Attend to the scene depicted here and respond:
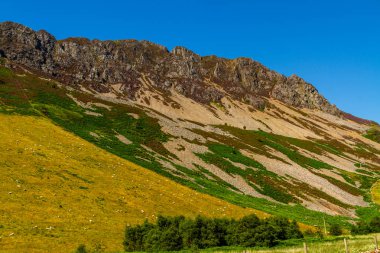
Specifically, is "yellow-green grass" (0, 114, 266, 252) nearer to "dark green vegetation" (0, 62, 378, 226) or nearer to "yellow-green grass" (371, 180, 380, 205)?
"dark green vegetation" (0, 62, 378, 226)

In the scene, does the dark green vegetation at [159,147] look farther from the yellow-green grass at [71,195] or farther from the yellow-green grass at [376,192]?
the yellow-green grass at [71,195]

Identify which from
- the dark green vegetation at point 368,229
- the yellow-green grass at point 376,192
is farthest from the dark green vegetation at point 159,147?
the dark green vegetation at point 368,229

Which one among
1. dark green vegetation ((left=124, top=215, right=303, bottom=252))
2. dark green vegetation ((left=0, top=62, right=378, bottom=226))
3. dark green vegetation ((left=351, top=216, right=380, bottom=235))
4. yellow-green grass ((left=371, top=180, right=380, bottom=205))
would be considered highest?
dark green vegetation ((left=0, top=62, right=378, bottom=226))

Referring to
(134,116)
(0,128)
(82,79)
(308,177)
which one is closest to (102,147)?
(0,128)

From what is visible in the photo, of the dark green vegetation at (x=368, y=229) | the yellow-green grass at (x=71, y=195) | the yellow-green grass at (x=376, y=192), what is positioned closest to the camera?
the yellow-green grass at (x=71, y=195)

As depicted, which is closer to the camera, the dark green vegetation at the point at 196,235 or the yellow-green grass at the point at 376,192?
the dark green vegetation at the point at 196,235

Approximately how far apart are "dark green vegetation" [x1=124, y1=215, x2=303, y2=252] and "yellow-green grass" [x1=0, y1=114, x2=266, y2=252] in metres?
3.01

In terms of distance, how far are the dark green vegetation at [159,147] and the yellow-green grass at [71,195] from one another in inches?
364

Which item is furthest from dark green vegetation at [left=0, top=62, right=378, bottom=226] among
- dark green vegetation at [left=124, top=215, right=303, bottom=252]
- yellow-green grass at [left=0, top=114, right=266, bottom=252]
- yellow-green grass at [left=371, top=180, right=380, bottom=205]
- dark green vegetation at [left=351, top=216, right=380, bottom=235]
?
dark green vegetation at [left=124, top=215, right=303, bottom=252]

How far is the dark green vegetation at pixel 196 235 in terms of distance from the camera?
→ 3741 centimetres

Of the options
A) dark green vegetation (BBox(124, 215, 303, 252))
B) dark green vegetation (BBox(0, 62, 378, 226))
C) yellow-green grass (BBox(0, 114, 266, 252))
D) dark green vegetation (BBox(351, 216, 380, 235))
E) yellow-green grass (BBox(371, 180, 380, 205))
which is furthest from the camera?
yellow-green grass (BBox(371, 180, 380, 205))

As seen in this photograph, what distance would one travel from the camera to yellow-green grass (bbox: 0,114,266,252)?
130 feet

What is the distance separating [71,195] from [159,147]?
4809 cm

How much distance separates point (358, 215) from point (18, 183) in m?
68.1
